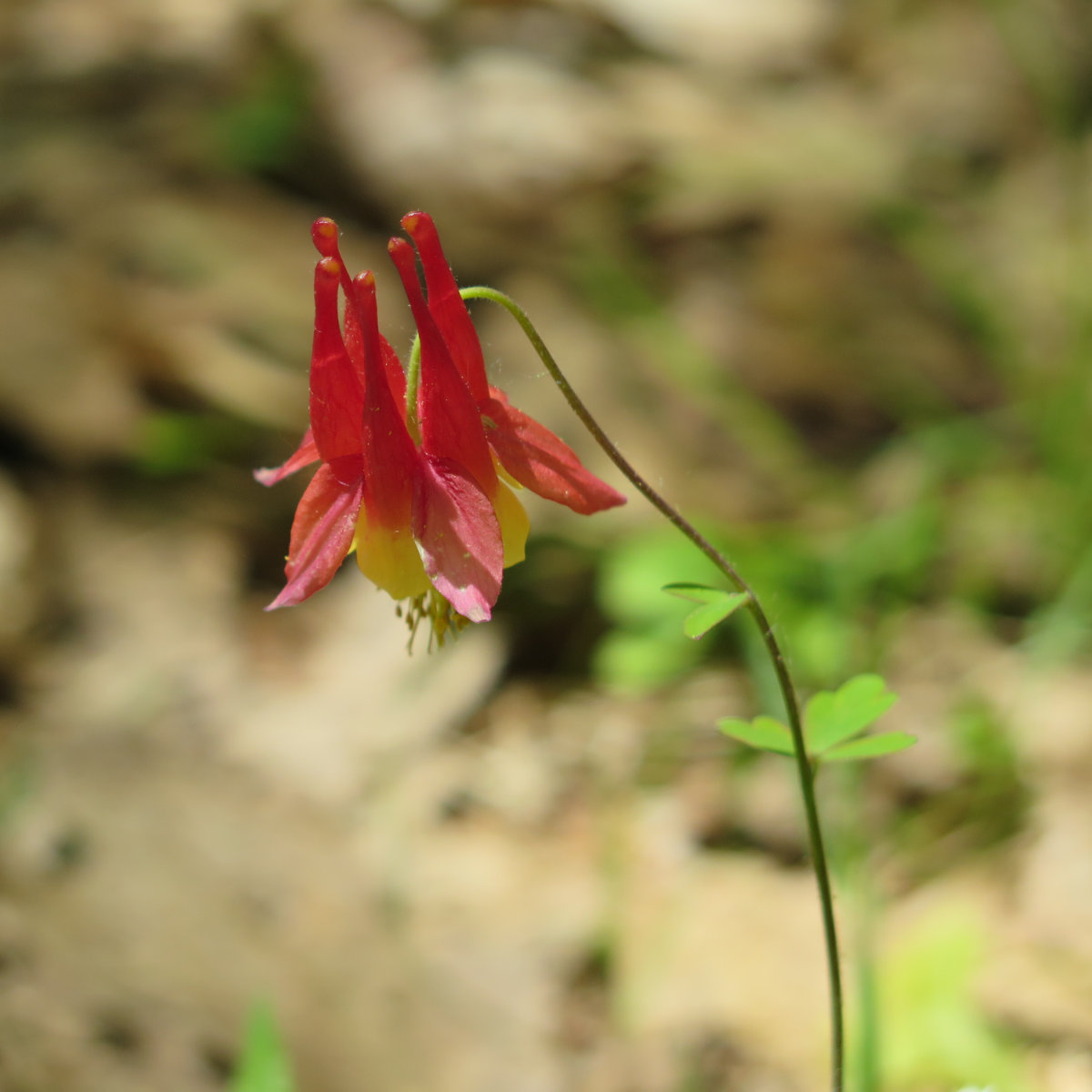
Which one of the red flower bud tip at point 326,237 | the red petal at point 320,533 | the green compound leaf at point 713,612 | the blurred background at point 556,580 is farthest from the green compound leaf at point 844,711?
the blurred background at point 556,580

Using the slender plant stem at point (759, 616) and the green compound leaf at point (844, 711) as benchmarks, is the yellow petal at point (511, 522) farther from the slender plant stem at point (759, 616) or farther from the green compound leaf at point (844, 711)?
the green compound leaf at point (844, 711)

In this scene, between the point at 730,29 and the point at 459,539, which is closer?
the point at 459,539

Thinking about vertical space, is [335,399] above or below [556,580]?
above

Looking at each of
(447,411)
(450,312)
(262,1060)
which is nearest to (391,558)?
(447,411)

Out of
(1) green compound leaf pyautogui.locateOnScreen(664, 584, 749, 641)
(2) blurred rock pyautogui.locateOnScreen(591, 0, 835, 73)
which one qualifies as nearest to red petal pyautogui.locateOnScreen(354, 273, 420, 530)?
(1) green compound leaf pyautogui.locateOnScreen(664, 584, 749, 641)

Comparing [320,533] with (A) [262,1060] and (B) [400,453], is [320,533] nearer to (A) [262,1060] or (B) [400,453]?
(B) [400,453]

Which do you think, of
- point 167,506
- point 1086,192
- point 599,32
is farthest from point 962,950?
point 599,32

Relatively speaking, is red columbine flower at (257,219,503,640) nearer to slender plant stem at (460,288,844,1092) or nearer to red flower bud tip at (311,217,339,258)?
red flower bud tip at (311,217,339,258)

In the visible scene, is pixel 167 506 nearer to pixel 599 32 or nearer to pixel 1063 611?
pixel 1063 611
